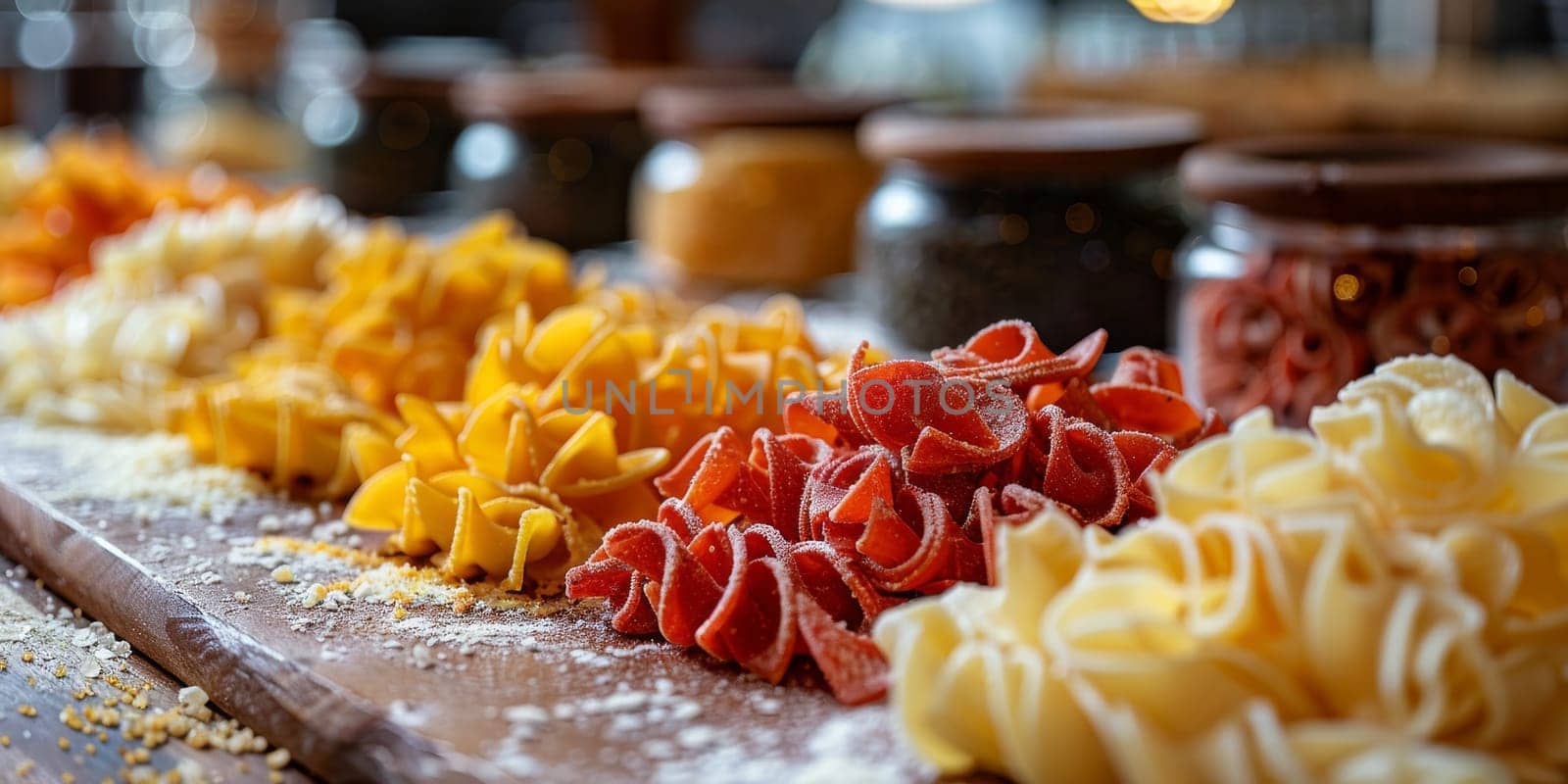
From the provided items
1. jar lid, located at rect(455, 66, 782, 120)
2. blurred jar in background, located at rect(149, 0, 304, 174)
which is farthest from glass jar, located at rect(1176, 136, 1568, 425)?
blurred jar in background, located at rect(149, 0, 304, 174)

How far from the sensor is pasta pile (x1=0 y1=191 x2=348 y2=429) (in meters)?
1.09

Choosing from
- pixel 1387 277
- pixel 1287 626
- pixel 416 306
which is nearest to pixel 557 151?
pixel 416 306

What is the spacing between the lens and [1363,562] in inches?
19.4

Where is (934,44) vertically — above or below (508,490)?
above

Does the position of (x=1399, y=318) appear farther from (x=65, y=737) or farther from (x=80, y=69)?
(x=80, y=69)

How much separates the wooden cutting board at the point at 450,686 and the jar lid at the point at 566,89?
2.57 ft

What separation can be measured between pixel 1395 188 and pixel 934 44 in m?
2.05

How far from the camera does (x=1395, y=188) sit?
83 centimetres

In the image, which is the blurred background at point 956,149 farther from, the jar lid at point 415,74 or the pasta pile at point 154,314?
the pasta pile at point 154,314

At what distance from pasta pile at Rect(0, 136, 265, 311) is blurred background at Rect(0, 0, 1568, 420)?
0.07 metres

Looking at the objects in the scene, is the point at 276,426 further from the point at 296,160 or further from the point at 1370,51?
the point at 1370,51

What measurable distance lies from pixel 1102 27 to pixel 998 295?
8.07 ft

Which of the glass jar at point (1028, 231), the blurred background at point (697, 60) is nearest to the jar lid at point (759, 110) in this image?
the blurred background at point (697, 60)

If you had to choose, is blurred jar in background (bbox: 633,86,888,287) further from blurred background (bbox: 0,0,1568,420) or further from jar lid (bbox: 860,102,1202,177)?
jar lid (bbox: 860,102,1202,177)
